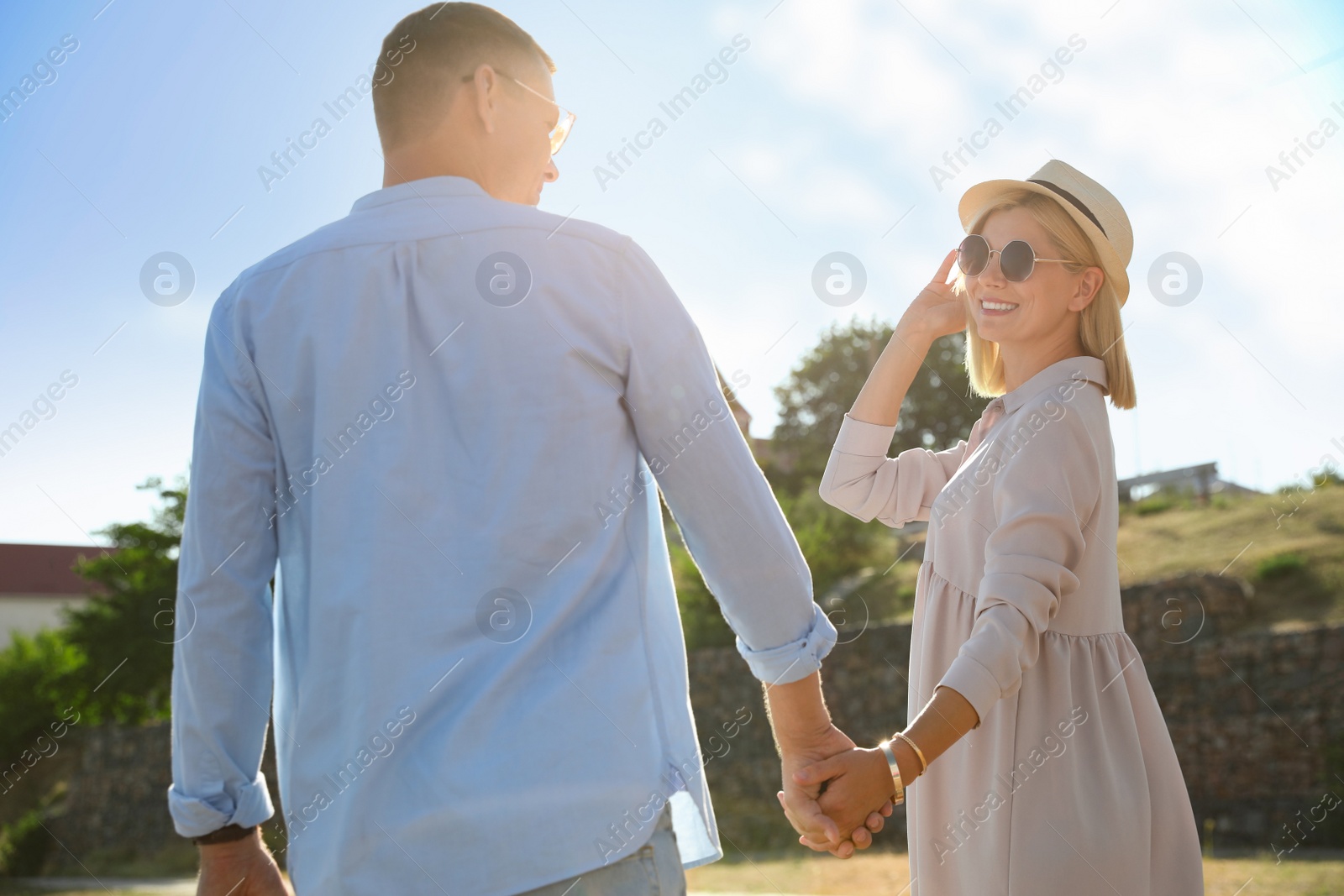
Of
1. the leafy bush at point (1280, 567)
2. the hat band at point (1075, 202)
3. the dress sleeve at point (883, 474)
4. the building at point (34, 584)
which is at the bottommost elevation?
the dress sleeve at point (883, 474)

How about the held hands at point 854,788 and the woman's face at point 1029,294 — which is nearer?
the held hands at point 854,788

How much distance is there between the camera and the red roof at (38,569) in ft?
126

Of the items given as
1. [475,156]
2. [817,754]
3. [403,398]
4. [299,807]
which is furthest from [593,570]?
[475,156]

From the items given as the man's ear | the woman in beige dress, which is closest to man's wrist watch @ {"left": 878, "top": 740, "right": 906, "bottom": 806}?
the woman in beige dress

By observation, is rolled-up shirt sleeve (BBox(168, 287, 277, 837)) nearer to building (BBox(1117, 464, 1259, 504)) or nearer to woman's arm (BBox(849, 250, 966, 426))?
woman's arm (BBox(849, 250, 966, 426))

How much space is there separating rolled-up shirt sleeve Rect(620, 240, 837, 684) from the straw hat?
121 centimetres

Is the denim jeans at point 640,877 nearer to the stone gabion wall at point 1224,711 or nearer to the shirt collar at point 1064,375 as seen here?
the shirt collar at point 1064,375

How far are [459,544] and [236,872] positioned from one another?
694 mm

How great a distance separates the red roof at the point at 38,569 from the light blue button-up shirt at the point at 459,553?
42060 millimetres

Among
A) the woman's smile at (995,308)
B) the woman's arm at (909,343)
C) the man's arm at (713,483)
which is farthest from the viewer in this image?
the woman's arm at (909,343)

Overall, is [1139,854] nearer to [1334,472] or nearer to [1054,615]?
[1054,615]

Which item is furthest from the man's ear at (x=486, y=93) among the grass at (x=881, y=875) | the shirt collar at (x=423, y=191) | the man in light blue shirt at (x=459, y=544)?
the grass at (x=881, y=875)

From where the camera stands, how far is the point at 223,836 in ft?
5.37

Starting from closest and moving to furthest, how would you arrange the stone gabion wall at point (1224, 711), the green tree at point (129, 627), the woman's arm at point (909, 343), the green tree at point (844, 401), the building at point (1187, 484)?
the woman's arm at point (909, 343), the stone gabion wall at point (1224, 711), the building at point (1187, 484), the green tree at point (129, 627), the green tree at point (844, 401)
